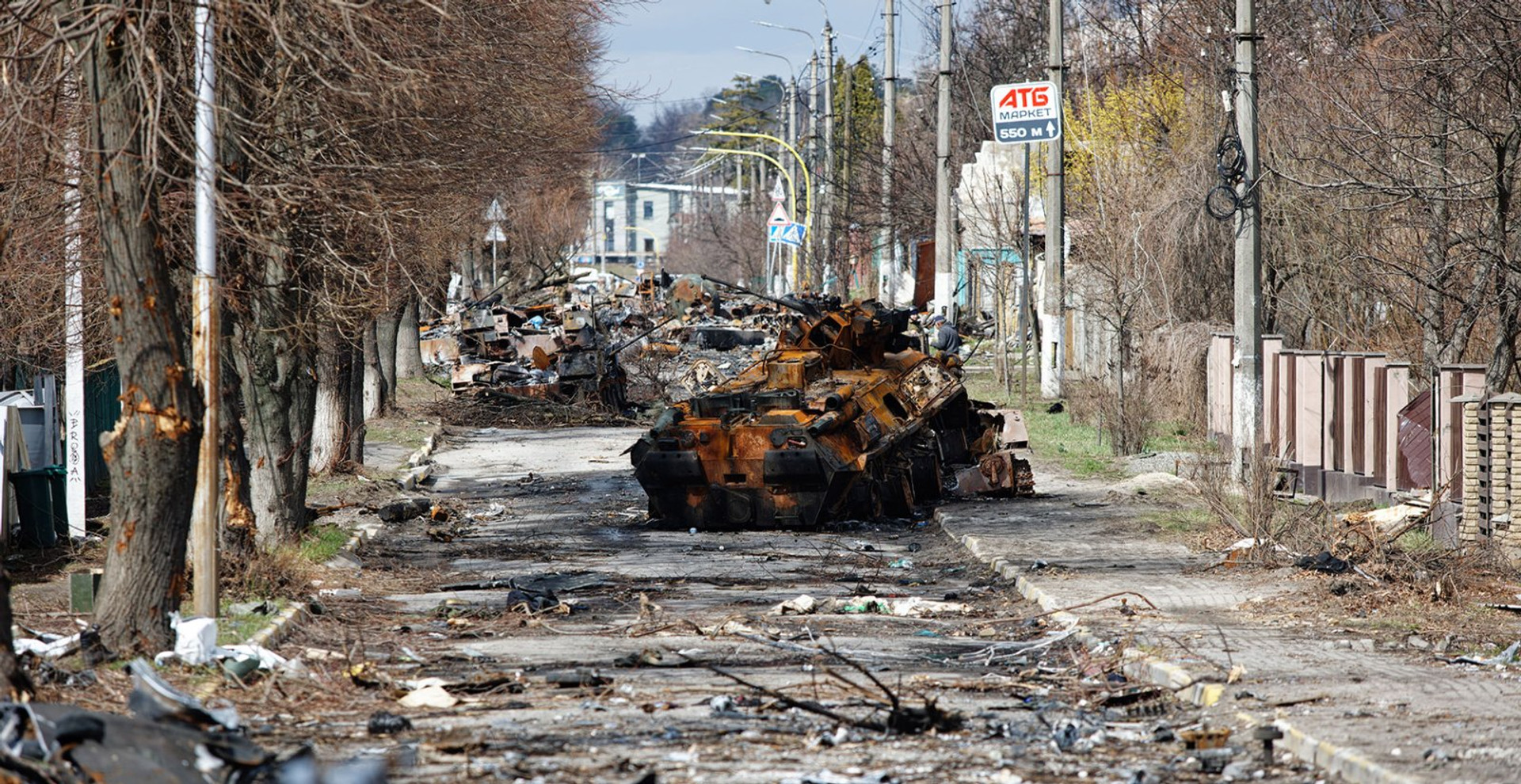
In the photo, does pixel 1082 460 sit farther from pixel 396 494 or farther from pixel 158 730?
pixel 158 730

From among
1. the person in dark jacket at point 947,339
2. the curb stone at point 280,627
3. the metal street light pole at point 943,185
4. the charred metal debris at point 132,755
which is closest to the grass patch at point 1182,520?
the curb stone at point 280,627

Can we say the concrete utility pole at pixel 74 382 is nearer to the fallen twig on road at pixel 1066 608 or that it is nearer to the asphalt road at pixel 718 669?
the asphalt road at pixel 718 669

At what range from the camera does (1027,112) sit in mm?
29188

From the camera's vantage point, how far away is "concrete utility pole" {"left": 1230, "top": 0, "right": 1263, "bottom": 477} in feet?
60.7

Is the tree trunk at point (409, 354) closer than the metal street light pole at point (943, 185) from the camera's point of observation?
No

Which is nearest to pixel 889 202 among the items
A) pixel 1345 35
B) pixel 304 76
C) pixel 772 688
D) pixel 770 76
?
pixel 770 76

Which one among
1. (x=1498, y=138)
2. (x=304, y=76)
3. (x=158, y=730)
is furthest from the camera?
(x=1498, y=138)

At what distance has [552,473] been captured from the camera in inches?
999

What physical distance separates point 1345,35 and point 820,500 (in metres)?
12.9

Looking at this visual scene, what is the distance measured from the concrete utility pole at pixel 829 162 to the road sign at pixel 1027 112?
22.3 m

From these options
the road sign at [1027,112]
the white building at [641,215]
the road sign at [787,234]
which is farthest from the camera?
the white building at [641,215]

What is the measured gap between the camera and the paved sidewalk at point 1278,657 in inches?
315

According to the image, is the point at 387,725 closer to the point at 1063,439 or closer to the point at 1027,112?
the point at 1063,439

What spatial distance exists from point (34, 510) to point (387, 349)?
53.9 feet
